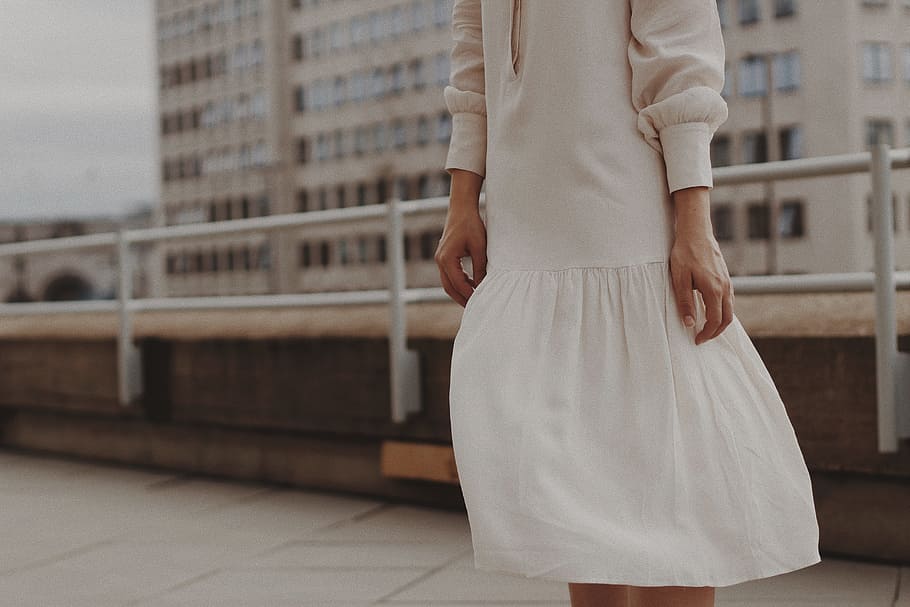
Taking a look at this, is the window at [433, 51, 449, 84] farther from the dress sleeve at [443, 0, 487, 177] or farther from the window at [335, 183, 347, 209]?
the dress sleeve at [443, 0, 487, 177]

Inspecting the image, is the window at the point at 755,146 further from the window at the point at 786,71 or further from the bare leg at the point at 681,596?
the bare leg at the point at 681,596

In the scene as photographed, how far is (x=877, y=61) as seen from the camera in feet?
221

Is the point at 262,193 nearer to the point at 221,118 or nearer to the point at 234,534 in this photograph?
the point at 221,118

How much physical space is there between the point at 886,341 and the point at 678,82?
7.14ft

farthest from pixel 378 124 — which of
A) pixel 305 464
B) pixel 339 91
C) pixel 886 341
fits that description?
pixel 886 341

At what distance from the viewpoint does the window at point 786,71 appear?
65.2 metres

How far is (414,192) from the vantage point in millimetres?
80312

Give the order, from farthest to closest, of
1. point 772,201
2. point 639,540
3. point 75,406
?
point 772,201 < point 75,406 < point 639,540

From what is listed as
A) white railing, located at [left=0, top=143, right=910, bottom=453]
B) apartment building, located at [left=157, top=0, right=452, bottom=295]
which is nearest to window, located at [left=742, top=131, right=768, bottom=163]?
apartment building, located at [left=157, top=0, right=452, bottom=295]

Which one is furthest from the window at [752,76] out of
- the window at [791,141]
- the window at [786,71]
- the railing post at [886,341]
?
the railing post at [886,341]

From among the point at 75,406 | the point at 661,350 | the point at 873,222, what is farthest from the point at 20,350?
the point at 661,350

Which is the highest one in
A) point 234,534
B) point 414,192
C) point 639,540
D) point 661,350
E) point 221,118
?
point 221,118

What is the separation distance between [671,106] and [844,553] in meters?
2.64

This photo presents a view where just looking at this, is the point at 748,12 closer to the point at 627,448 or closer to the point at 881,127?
the point at 881,127
